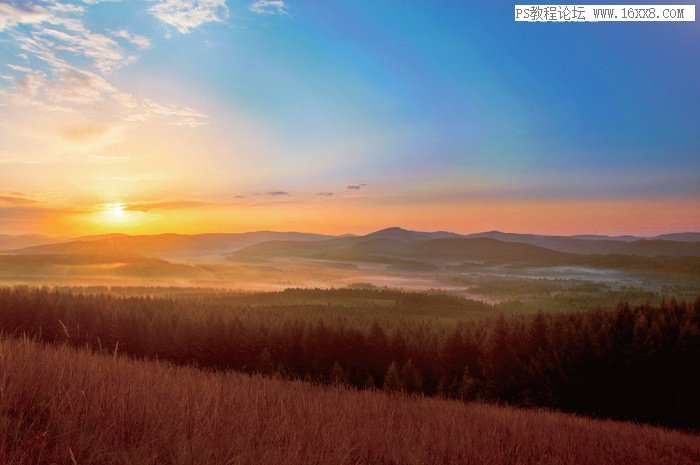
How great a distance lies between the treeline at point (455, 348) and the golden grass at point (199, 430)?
29.5m

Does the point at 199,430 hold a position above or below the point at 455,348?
above

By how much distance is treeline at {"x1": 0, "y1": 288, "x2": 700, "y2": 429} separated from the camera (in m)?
45.2

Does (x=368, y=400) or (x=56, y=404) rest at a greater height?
(x=56, y=404)

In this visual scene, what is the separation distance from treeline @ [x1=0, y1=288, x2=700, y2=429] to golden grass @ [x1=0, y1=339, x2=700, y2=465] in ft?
96.8

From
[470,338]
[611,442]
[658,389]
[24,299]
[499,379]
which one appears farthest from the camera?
[24,299]

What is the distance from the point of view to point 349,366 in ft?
197

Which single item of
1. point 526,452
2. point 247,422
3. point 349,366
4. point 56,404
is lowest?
point 349,366

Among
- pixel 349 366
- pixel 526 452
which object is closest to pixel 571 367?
pixel 349 366

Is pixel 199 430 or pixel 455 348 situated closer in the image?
pixel 199 430

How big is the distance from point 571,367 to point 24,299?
64381mm

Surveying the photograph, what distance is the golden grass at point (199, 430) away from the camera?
7645 millimetres

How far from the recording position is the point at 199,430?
8875mm

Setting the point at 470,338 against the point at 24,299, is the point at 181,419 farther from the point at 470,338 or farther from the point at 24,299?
the point at 24,299

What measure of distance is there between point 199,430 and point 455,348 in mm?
49367
